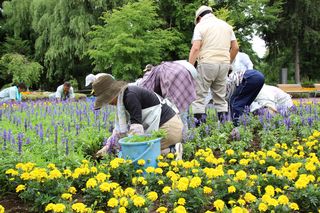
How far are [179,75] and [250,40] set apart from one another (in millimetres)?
19587

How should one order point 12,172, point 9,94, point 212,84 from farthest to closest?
point 9,94, point 212,84, point 12,172

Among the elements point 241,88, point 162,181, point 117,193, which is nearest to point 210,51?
point 241,88

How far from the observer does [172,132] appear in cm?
455

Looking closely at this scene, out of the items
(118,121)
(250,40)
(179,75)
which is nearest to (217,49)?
(179,75)

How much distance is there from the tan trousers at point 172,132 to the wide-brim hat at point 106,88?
0.70 metres

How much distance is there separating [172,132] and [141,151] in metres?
0.77

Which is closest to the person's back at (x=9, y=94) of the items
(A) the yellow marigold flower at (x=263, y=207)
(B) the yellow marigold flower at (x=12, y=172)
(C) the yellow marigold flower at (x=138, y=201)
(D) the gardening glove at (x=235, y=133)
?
(D) the gardening glove at (x=235, y=133)

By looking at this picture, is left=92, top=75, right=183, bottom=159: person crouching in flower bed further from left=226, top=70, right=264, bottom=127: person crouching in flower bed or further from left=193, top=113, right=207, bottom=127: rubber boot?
left=226, top=70, right=264, bottom=127: person crouching in flower bed

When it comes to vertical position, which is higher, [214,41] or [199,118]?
[214,41]

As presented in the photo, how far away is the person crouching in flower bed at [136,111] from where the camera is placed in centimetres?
410

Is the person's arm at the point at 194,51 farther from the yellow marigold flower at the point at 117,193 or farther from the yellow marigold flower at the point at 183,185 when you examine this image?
the yellow marigold flower at the point at 117,193

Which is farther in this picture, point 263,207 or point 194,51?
point 194,51

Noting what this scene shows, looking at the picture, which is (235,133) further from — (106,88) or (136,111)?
(106,88)

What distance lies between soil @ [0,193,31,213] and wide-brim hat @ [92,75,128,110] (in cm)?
119
